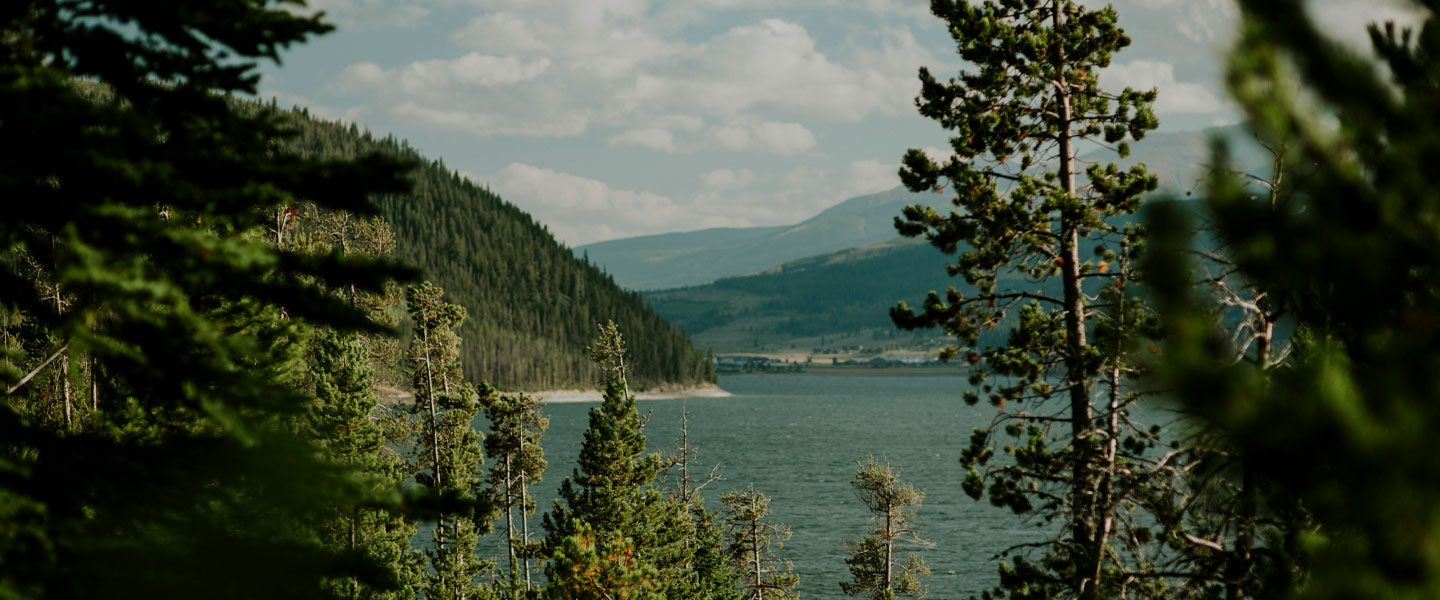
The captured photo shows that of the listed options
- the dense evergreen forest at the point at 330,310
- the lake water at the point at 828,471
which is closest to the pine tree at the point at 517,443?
the lake water at the point at 828,471

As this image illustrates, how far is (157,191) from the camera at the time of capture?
469 centimetres

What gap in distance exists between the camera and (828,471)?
101 metres

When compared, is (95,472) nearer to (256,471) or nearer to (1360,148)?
(256,471)

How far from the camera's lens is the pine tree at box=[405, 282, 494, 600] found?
1361 inches

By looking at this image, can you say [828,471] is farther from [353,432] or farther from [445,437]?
[353,432]

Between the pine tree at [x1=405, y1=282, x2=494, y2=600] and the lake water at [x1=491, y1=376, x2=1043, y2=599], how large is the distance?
7873 mm

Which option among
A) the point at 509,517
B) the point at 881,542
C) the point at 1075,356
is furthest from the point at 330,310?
the point at 881,542

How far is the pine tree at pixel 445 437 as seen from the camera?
34.6 metres

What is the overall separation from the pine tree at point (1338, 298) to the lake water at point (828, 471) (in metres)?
38.6

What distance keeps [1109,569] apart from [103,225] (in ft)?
36.3

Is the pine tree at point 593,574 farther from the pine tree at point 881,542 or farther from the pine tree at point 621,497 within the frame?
the pine tree at point 881,542

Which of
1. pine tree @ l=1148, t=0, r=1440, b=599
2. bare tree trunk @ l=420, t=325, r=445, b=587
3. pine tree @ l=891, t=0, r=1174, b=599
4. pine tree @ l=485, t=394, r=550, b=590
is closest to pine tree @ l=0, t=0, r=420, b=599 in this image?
pine tree @ l=1148, t=0, r=1440, b=599

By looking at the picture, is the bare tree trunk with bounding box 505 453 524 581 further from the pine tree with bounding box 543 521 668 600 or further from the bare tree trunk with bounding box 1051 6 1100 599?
the bare tree trunk with bounding box 1051 6 1100 599

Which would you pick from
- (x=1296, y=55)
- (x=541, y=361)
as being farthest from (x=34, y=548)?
(x=541, y=361)
